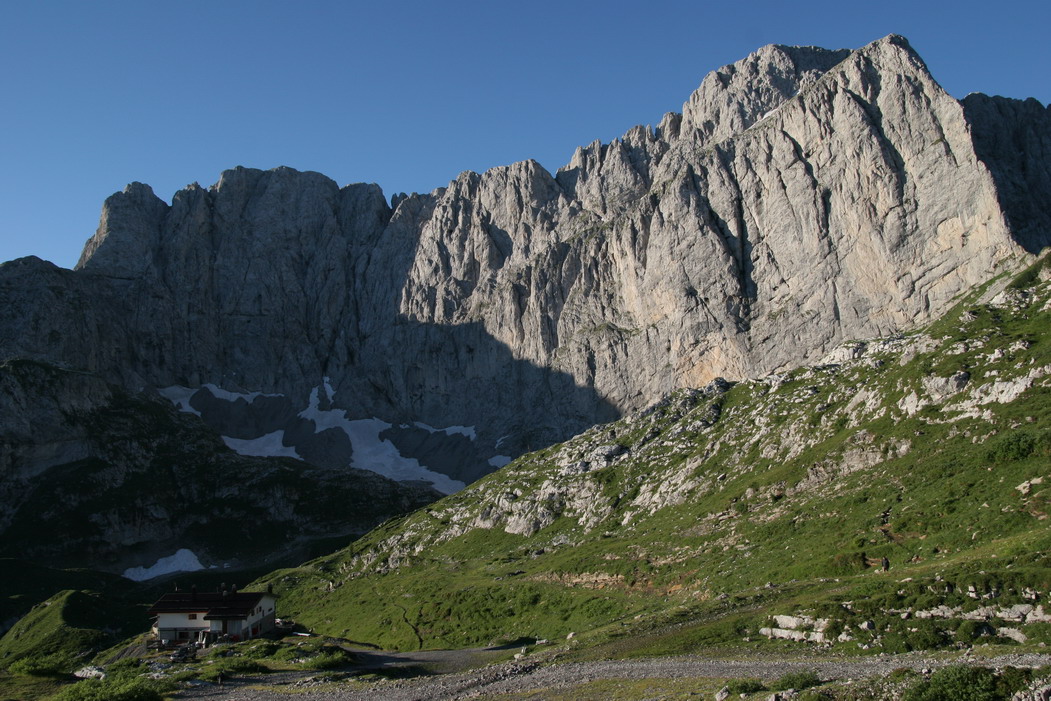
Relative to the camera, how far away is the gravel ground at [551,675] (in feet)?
80.0

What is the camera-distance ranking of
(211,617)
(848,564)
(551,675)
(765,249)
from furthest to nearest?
(765,249) → (211,617) → (848,564) → (551,675)

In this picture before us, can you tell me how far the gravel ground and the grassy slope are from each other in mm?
3350

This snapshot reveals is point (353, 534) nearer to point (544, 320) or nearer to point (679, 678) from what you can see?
point (544, 320)

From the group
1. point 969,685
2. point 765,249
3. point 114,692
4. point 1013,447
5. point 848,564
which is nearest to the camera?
point 969,685

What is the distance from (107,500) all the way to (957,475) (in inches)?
6449

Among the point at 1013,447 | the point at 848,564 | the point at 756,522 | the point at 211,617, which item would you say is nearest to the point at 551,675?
the point at 848,564

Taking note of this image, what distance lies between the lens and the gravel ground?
80.0 ft

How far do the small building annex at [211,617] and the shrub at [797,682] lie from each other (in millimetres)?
54748

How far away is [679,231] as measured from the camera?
171250mm

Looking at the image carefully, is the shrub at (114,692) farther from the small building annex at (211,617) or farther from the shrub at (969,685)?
the shrub at (969,685)

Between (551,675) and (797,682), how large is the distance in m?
14.2

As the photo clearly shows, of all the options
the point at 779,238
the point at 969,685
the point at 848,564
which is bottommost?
the point at 848,564

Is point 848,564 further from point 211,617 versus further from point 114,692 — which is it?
point 211,617

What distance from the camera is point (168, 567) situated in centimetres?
14575
